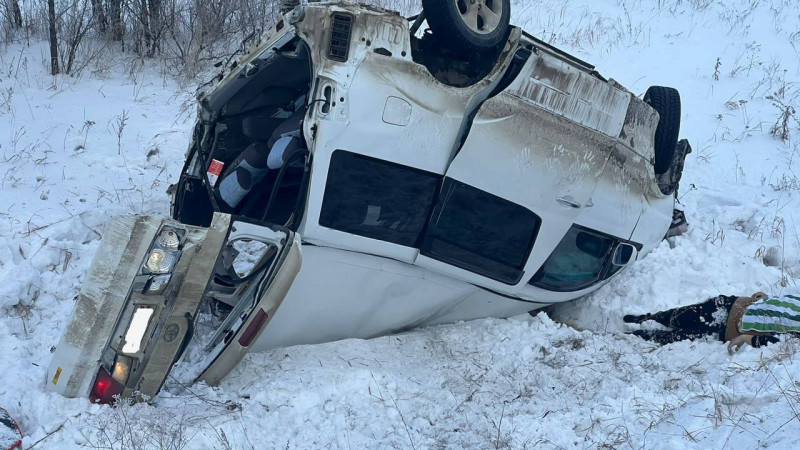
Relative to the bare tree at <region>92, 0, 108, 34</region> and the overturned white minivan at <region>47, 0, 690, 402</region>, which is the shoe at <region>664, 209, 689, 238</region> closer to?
the overturned white minivan at <region>47, 0, 690, 402</region>

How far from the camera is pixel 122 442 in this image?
3.67 meters

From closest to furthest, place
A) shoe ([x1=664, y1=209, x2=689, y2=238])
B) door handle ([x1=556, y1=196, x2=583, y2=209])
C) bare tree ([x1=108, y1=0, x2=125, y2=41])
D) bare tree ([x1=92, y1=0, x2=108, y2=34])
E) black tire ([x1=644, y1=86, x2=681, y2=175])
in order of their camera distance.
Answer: door handle ([x1=556, y1=196, x2=583, y2=209])
black tire ([x1=644, y1=86, x2=681, y2=175])
shoe ([x1=664, y1=209, x2=689, y2=238])
bare tree ([x1=92, y1=0, x2=108, y2=34])
bare tree ([x1=108, y1=0, x2=125, y2=41])

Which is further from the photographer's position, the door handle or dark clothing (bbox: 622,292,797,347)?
dark clothing (bbox: 622,292,797,347)

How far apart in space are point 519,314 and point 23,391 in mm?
3266

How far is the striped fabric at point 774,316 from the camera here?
5.03 m

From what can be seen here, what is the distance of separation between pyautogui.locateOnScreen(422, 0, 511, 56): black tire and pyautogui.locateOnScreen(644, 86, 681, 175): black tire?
1.67 metres

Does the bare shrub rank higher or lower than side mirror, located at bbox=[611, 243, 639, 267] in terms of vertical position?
higher

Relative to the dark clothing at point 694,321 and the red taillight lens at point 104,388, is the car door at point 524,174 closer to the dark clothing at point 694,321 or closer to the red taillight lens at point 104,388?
the dark clothing at point 694,321

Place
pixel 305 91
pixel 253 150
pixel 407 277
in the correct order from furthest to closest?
pixel 305 91, pixel 253 150, pixel 407 277

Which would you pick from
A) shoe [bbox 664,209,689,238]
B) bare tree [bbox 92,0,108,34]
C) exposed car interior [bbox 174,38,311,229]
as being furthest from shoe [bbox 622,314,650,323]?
bare tree [bbox 92,0,108,34]

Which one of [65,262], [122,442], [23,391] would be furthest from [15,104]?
[122,442]

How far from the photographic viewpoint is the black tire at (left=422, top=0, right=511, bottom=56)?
14.5 ft

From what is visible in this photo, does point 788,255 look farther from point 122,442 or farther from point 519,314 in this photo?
point 122,442

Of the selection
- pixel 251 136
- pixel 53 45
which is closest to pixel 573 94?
pixel 251 136
